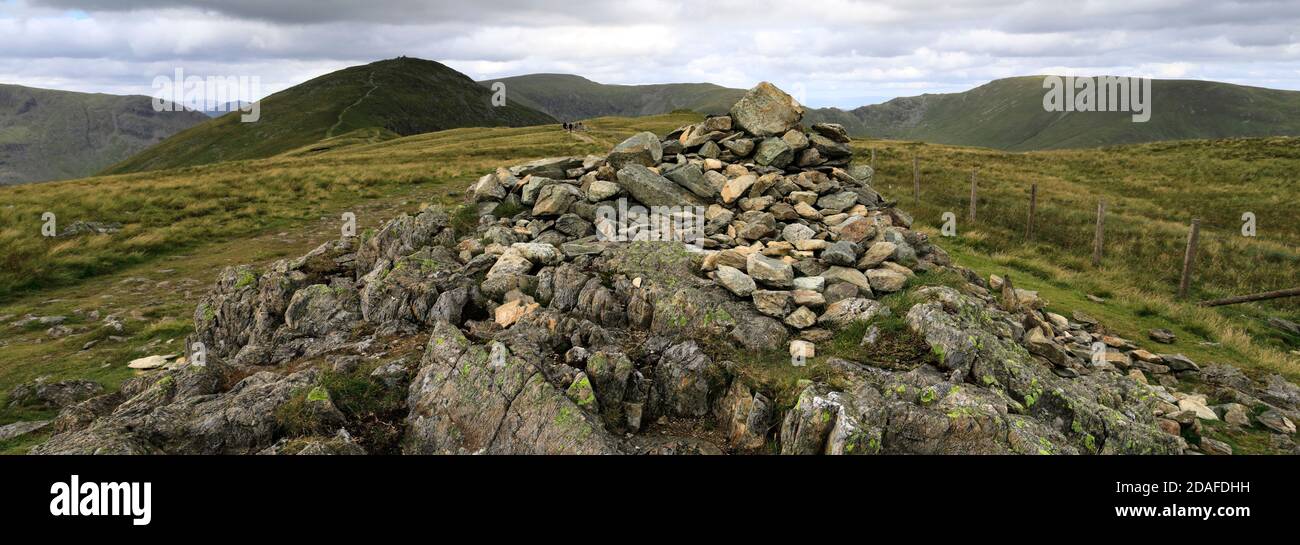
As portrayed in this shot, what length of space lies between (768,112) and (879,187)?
30.3 m

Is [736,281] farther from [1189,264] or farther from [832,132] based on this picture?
[1189,264]

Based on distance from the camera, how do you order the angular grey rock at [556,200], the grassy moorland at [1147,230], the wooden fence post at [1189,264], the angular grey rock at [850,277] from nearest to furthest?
the angular grey rock at [850,277]
the angular grey rock at [556,200]
the grassy moorland at [1147,230]
the wooden fence post at [1189,264]

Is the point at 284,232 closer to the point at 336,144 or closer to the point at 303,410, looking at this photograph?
the point at 303,410

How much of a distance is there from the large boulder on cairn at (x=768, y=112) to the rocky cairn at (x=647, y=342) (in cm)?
7

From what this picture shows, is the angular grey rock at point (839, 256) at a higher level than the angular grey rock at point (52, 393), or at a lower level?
higher

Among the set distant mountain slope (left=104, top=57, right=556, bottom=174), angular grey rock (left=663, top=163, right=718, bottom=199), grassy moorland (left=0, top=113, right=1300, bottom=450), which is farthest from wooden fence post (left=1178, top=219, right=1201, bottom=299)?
distant mountain slope (left=104, top=57, right=556, bottom=174)

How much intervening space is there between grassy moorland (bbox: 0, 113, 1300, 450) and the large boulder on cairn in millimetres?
7345

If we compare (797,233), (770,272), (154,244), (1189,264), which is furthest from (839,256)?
(154,244)

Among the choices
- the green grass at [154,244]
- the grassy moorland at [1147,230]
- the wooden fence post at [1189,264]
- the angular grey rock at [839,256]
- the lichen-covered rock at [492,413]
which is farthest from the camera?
the wooden fence post at [1189,264]

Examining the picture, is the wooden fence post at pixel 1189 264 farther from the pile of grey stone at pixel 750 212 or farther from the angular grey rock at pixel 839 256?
the angular grey rock at pixel 839 256

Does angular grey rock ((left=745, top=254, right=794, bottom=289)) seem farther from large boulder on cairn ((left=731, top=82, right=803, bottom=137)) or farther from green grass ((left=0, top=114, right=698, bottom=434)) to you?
green grass ((left=0, top=114, right=698, bottom=434))

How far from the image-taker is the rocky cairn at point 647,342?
8.23 m

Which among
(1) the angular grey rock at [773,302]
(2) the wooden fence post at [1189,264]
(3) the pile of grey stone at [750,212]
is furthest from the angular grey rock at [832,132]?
(2) the wooden fence post at [1189,264]

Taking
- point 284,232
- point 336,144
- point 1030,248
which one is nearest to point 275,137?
point 336,144
